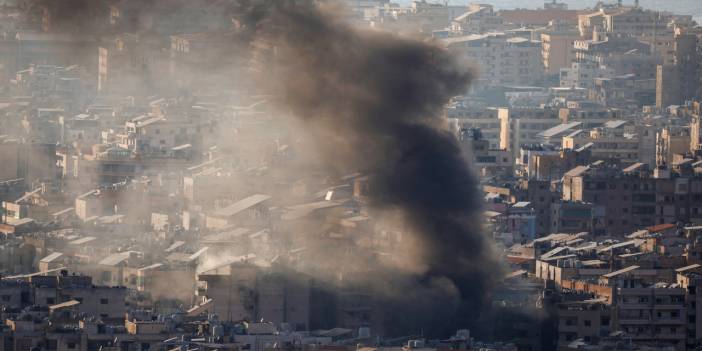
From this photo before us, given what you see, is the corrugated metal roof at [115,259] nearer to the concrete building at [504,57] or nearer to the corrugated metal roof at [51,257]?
the corrugated metal roof at [51,257]

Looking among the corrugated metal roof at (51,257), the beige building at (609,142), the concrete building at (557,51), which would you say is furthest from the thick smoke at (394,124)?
the concrete building at (557,51)

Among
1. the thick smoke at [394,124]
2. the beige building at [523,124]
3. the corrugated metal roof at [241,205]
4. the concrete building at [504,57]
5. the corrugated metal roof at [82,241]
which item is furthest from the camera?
the concrete building at [504,57]

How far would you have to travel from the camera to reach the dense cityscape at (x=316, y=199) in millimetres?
58094

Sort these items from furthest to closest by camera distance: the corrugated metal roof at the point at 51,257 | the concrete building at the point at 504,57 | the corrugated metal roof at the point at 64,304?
the concrete building at the point at 504,57 → the corrugated metal roof at the point at 51,257 → the corrugated metal roof at the point at 64,304

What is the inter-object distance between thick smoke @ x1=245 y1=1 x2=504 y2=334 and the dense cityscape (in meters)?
0.07

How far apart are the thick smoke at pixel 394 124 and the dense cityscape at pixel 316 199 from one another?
0.07m

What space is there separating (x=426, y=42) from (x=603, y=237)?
20.8 feet

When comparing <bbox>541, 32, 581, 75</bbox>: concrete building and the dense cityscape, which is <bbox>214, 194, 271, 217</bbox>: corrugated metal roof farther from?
<bbox>541, 32, 581, 75</bbox>: concrete building

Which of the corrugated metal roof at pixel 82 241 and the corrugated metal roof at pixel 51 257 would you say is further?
the corrugated metal roof at pixel 82 241

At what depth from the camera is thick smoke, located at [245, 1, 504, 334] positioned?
61094mm

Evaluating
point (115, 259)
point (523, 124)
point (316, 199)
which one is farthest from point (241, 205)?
point (523, 124)

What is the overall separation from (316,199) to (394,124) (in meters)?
8.79

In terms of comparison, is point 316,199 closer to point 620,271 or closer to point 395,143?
point 395,143

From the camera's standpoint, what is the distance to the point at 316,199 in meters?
74.1
